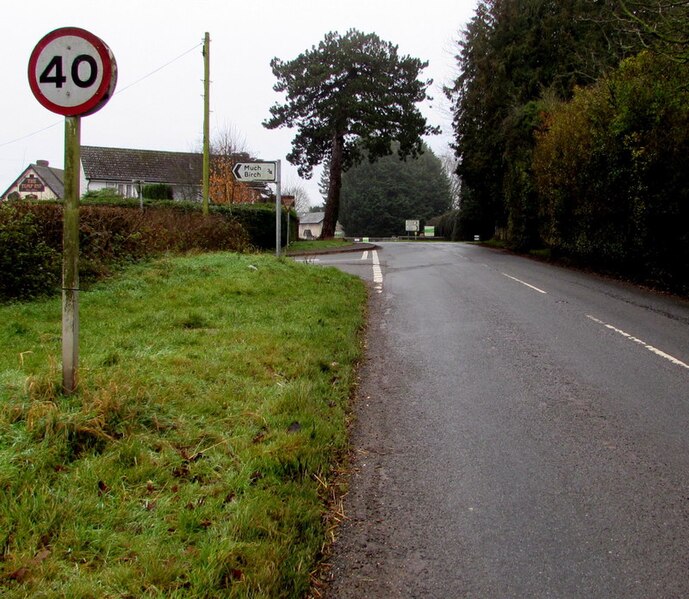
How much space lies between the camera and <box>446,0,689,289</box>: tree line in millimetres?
13295

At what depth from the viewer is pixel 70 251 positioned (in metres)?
4.32

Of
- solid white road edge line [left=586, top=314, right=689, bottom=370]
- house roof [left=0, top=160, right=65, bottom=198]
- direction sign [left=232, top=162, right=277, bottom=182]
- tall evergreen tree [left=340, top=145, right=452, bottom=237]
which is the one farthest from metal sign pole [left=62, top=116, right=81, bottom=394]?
tall evergreen tree [left=340, top=145, right=452, bottom=237]

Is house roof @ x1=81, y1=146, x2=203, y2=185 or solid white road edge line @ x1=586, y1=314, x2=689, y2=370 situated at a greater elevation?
house roof @ x1=81, y1=146, x2=203, y2=185

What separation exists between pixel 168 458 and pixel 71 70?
2760mm

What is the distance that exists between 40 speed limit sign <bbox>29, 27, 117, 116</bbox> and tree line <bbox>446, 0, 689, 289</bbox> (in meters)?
9.90

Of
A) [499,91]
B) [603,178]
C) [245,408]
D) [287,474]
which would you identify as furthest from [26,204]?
[499,91]

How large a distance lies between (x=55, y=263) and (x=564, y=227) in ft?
54.2

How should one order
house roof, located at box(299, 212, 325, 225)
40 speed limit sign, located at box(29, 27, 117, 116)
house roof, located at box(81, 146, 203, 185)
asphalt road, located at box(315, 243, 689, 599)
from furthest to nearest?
house roof, located at box(299, 212, 325, 225)
house roof, located at box(81, 146, 203, 185)
40 speed limit sign, located at box(29, 27, 117, 116)
asphalt road, located at box(315, 243, 689, 599)

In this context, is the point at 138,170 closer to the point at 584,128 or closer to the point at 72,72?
the point at 584,128

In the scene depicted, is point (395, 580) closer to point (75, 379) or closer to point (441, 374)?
point (75, 379)

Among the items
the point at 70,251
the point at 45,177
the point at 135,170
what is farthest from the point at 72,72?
the point at 45,177

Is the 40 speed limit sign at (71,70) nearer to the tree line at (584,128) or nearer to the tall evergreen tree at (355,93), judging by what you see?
the tree line at (584,128)

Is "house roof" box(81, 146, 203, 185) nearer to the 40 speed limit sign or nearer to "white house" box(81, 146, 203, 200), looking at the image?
"white house" box(81, 146, 203, 200)

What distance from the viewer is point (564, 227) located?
2022 centimetres
